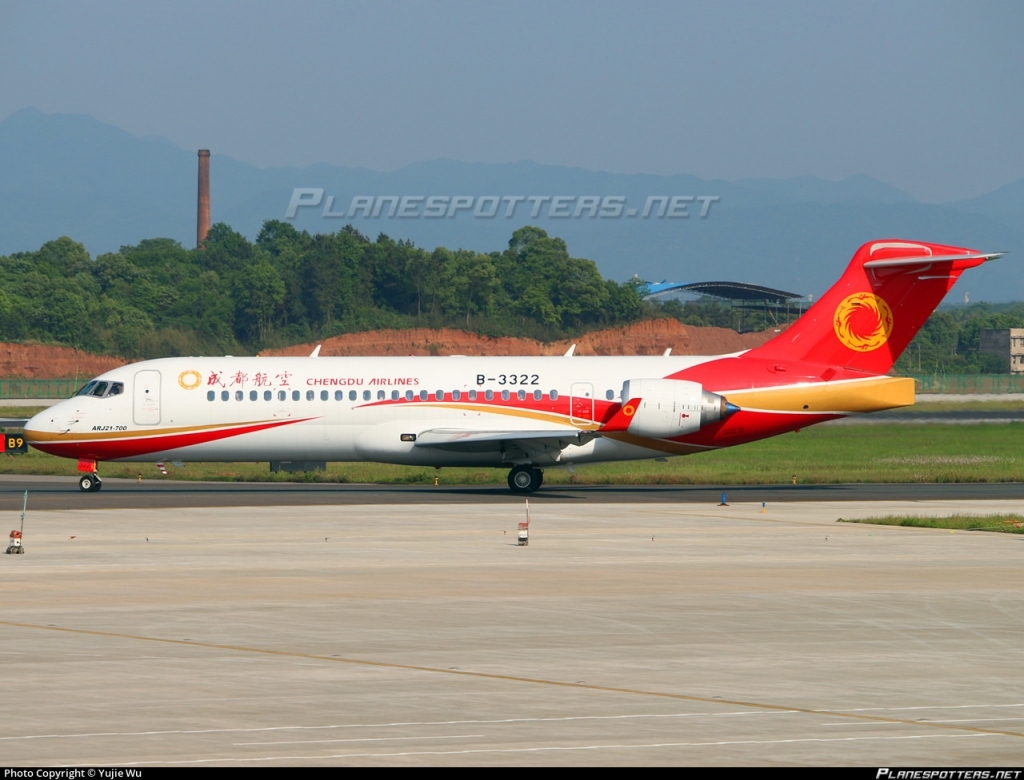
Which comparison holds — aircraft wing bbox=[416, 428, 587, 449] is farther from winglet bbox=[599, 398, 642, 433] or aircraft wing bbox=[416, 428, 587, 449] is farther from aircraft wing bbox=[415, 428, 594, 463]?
winglet bbox=[599, 398, 642, 433]

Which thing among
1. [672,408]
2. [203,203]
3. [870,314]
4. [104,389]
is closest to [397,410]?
[672,408]

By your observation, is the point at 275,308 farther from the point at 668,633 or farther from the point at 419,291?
the point at 668,633

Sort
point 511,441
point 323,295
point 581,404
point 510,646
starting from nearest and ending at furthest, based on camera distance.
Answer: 1. point 510,646
2. point 511,441
3. point 581,404
4. point 323,295

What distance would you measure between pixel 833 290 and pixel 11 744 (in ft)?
106

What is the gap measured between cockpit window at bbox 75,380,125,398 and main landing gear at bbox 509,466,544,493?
424 inches

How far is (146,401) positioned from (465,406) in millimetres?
8537

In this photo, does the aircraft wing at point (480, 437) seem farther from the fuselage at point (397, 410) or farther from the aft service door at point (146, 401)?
the aft service door at point (146, 401)

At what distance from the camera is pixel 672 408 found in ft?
127

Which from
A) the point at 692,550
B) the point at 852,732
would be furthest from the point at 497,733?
the point at 692,550

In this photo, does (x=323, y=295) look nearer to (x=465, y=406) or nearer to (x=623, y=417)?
(x=465, y=406)

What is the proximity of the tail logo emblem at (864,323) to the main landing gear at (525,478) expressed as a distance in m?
9.06

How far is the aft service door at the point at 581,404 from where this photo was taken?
1556 inches

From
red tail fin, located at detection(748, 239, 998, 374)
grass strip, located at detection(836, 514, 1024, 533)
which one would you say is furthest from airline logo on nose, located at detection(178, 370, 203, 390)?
grass strip, located at detection(836, 514, 1024, 533)

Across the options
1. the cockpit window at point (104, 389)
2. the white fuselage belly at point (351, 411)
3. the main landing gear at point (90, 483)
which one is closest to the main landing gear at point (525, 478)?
the white fuselage belly at point (351, 411)
